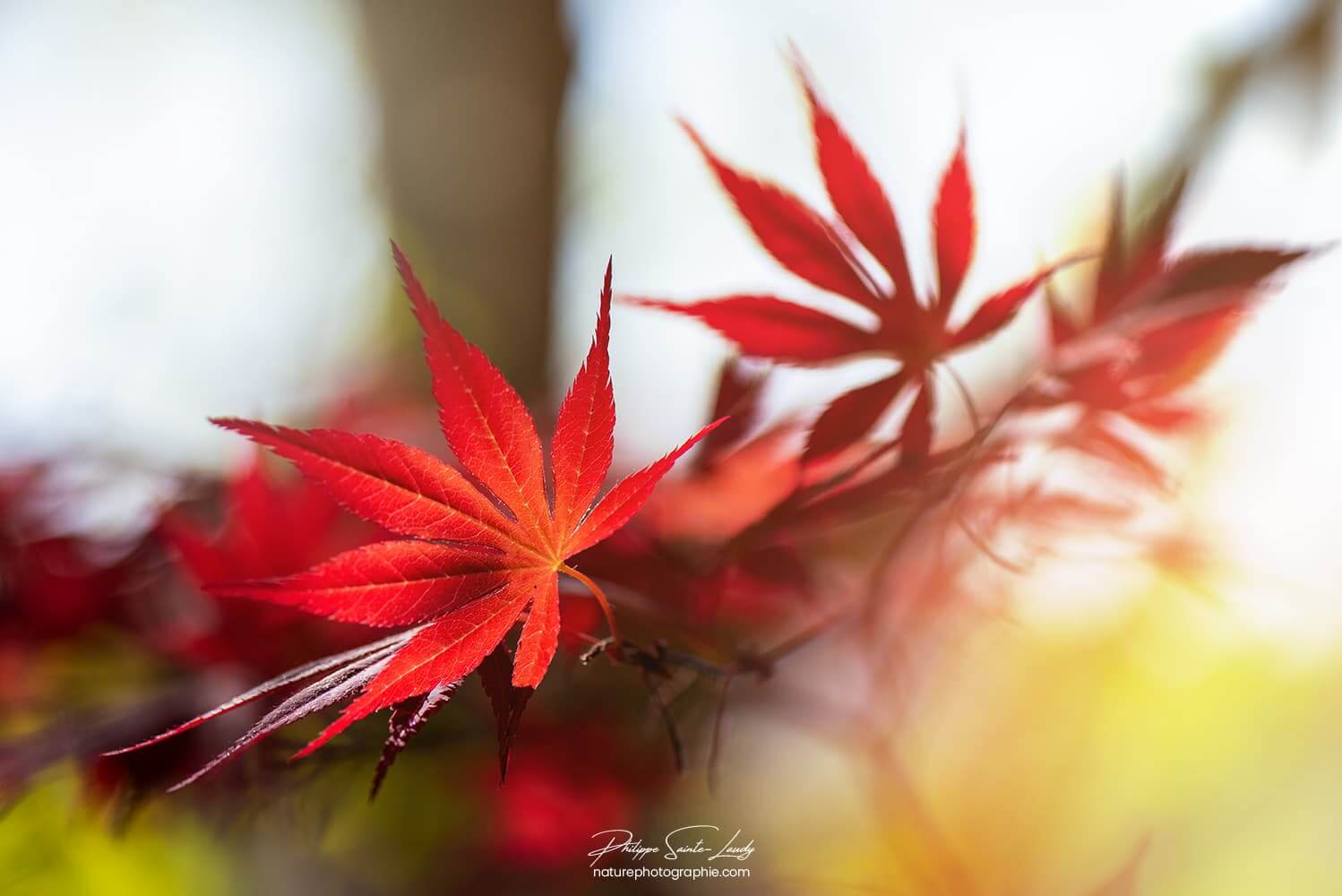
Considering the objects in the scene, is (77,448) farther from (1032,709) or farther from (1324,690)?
(1324,690)

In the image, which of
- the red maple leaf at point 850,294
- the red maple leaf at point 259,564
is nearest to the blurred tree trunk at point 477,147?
the red maple leaf at point 259,564

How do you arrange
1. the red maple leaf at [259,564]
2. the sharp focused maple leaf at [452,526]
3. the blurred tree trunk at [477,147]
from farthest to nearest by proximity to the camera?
the blurred tree trunk at [477,147]
the red maple leaf at [259,564]
the sharp focused maple leaf at [452,526]

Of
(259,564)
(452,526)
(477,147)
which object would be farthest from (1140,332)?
(477,147)

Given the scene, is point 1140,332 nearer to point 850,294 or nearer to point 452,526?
point 850,294

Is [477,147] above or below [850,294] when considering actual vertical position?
above

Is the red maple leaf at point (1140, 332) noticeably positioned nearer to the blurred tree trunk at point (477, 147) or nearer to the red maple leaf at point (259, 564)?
the red maple leaf at point (259, 564)

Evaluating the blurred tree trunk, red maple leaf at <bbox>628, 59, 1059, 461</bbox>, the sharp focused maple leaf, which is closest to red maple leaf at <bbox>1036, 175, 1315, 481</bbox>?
red maple leaf at <bbox>628, 59, 1059, 461</bbox>
